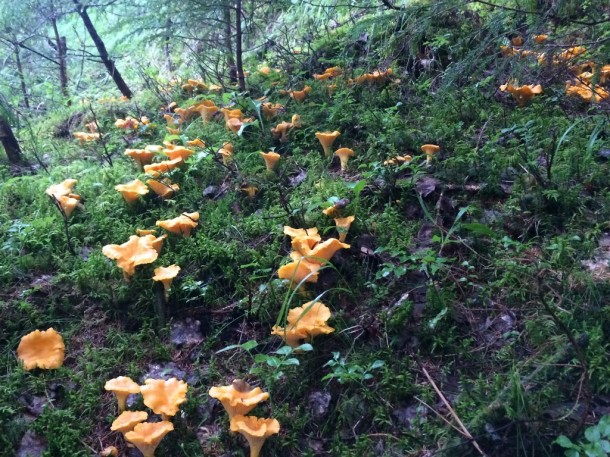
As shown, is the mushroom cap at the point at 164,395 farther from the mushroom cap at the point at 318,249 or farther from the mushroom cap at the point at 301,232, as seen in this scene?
the mushroom cap at the point at 301,232

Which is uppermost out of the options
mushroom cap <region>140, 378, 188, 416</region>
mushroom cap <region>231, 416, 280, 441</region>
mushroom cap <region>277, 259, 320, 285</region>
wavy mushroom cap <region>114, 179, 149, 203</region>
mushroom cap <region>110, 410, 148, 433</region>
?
wavy mushroom cap <region>114, 179, 149, 203</region>

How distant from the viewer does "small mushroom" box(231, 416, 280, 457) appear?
2617 millimetres

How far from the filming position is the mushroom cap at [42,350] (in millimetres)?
3307

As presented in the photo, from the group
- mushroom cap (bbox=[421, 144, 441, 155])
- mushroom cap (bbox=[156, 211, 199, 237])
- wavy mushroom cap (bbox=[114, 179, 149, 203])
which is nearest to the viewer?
mushroom cap (bbox=[156, 211, 199, 237])

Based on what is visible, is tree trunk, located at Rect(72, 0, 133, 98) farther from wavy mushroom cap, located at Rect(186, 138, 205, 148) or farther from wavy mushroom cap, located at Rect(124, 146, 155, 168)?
wavy mushroom cap, located at Rect(186, 138, 205, 148)

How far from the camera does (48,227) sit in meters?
4.55

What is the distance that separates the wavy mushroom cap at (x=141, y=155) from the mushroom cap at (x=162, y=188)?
57cm

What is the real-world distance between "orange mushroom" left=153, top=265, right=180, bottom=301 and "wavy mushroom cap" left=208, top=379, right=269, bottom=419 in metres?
1.11

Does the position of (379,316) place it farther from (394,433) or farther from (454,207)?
(454,207)

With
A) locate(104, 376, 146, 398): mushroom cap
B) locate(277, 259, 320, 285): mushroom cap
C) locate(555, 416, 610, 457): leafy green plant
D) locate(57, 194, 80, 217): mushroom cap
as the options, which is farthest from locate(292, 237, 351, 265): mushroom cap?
locate(57, 194, 80, 217): mushroom cap

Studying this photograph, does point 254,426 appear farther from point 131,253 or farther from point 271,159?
point 271,159

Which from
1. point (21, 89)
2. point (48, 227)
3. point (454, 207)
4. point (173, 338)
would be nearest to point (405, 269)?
point (454, 207)

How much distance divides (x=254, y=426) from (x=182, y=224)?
200 centimetres

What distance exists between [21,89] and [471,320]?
1015 cm
